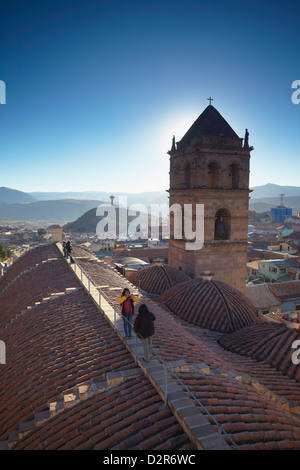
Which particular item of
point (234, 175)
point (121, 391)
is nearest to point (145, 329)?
point (121, 391)

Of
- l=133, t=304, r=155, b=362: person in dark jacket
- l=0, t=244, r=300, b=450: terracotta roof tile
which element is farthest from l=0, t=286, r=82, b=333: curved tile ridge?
l=133, t=304, r=155, b=362: person in dark jacket

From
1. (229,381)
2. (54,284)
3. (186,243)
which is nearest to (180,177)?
(186,243)

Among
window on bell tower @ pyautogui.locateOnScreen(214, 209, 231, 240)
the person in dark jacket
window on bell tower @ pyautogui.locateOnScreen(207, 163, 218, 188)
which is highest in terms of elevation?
window on bell tower @ pyautogui.locateOnScreen(207, 163, 218, 188)

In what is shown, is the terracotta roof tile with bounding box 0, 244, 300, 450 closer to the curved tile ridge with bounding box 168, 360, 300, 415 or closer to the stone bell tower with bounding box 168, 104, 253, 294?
the curved tile ridge with bounding box 168, 360, 300, 415

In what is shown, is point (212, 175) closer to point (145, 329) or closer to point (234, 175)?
point (234, 175)

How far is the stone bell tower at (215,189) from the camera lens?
1449 centimetres

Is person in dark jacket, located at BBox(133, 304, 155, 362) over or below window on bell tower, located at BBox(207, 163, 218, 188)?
below

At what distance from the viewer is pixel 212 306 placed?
11227mm

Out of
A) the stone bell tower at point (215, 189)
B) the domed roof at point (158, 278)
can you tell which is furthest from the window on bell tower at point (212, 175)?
the domed roof at point (158, 278)

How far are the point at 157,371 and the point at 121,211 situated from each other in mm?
132621

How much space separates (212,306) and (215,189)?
19.3 feet

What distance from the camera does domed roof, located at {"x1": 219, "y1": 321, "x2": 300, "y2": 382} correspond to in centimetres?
827

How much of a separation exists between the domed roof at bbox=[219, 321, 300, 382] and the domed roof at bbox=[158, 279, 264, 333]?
75 centimetres
